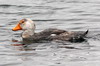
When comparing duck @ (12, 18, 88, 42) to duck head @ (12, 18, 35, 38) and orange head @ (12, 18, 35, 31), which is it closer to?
duck head @ (12, 18, 35, 38)

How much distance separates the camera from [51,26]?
48.0 feet

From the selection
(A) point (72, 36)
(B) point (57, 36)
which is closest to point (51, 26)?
(B) point (57, 36)

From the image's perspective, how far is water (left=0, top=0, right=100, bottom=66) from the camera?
399 inches

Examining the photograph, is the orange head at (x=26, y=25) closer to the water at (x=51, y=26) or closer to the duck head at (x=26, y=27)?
the duck head at (x=26, y=27)

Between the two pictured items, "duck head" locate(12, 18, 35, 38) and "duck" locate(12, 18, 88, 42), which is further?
"duck head" locate(12, 18, 35, 38)

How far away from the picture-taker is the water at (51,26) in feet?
33.2

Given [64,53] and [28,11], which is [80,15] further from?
[64,53]

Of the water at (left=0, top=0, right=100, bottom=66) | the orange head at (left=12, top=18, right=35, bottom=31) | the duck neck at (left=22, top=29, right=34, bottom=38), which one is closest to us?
the water at (left=0, top=0, right=100, bottom=66)

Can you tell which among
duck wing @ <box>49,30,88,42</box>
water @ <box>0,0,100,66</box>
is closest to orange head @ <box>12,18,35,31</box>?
water @ <box>0,0,100,66</box>

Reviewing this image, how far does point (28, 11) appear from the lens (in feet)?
56.8

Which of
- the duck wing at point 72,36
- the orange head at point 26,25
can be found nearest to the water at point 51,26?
the duck wing at point 72,36

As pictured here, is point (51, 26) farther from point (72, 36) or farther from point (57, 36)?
point (72, 36)

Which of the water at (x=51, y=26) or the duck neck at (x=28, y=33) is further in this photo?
the duck neck at (x=28, y=33)

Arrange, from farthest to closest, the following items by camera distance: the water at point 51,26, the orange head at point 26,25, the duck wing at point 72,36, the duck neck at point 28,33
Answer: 1. the orange head at point 26,25
2. the duck neck at point 28,33
3. the duck wing at point 72,36
4. the water at point 51,26
